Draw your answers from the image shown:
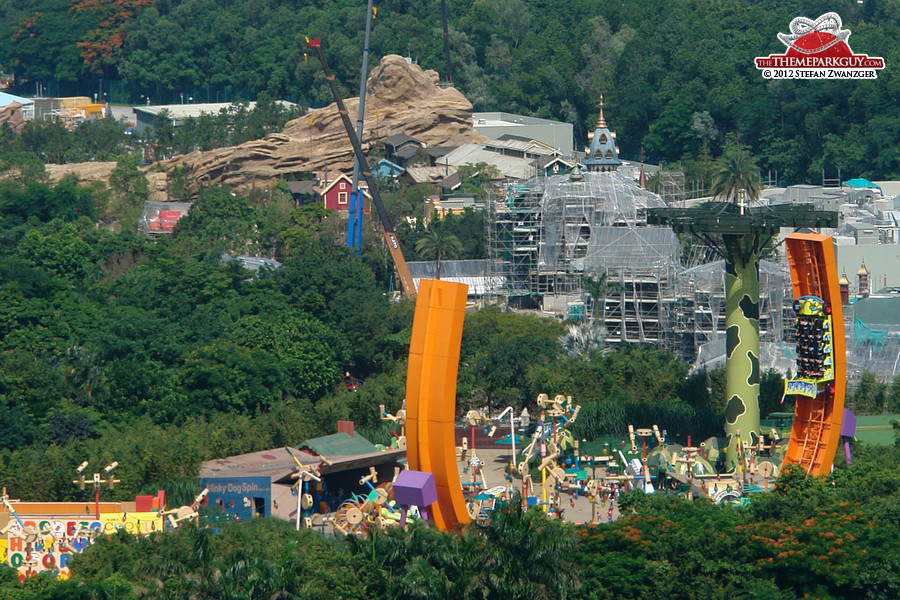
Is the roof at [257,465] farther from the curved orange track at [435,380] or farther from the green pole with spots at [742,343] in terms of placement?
the green pole with spots at [742,343]

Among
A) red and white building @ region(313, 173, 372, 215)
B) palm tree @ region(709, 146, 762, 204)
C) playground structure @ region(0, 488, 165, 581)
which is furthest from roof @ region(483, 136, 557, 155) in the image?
playground structure @ region(0, 488, 165, 581)

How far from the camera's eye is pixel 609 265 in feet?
270

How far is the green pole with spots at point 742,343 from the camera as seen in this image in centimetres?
5878

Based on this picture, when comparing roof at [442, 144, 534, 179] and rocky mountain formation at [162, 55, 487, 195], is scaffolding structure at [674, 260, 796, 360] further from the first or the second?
rocky mountain formation at [162, 55, 487, 195]

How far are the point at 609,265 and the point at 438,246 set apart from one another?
1291cm

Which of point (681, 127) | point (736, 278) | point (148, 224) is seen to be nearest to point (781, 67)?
point (681, 127)

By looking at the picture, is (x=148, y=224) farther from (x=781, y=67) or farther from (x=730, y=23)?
(x=730, y=23)

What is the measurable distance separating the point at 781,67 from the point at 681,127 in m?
9.99

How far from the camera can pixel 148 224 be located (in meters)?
108

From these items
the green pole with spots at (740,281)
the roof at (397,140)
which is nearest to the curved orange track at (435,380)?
the green pole with spots at (740,281)

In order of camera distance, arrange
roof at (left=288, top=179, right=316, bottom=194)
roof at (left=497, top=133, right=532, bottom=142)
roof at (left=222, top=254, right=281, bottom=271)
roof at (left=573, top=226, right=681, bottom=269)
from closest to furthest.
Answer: roof at (left=573, top=226, right=681, bottom=269) < roof at (left=222, top=254, right=281, bottom=271) < roof at (left=288, top=179, right=316, bottom=194) < roof at (left=497, top=133, right=532, bottom=142)

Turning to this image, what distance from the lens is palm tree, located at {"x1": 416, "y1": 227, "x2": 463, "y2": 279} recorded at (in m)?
92.7

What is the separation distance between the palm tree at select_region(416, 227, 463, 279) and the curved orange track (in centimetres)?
4475

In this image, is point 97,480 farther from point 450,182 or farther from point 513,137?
point 513,137
